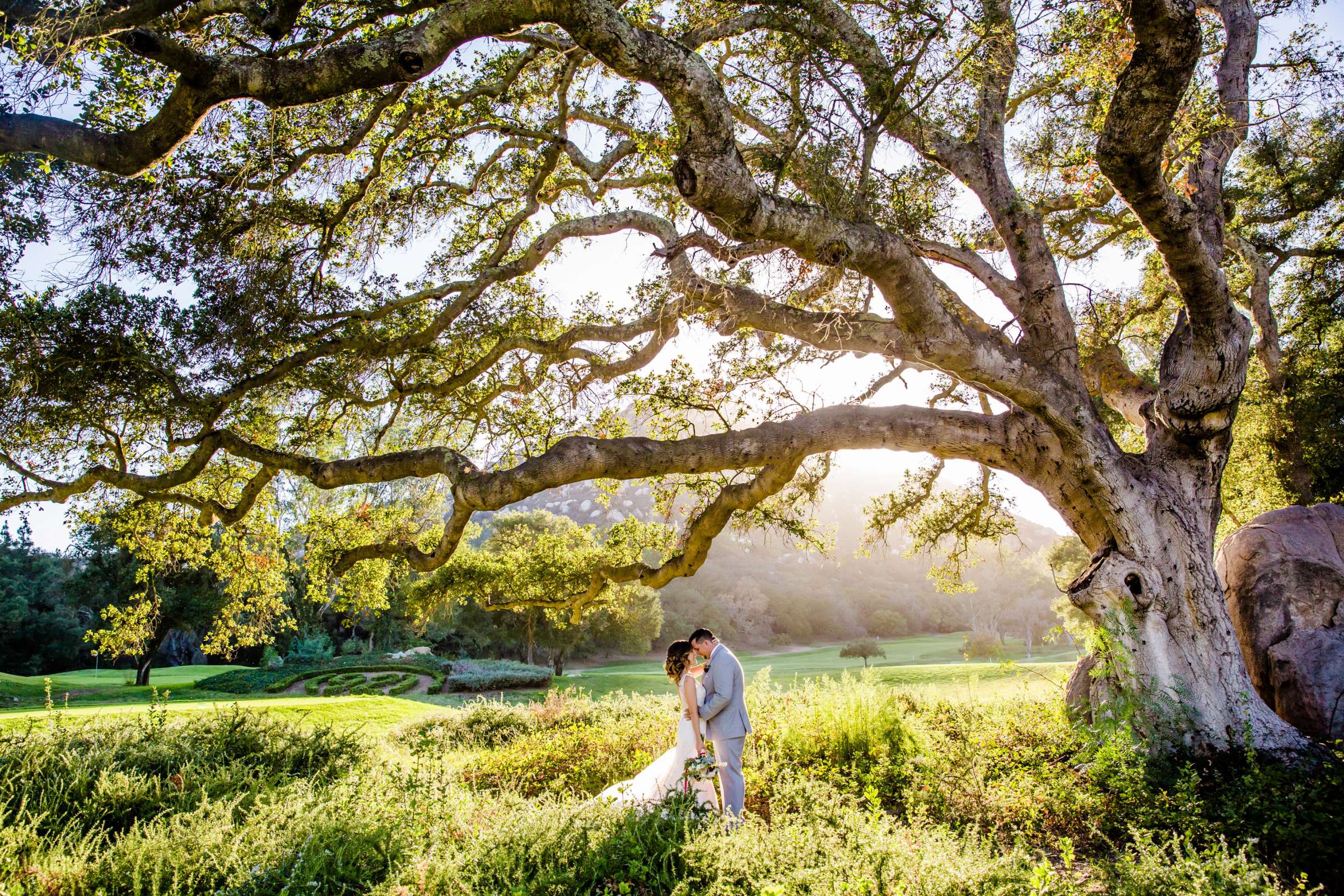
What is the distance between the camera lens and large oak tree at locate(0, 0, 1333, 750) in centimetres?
526

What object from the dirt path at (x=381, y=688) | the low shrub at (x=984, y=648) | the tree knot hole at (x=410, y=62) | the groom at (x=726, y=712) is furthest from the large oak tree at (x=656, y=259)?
the low shrub at (x=984, y=648)

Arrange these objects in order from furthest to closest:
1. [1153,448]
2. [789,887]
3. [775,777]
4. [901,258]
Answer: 1. [1153,448]
2. [775,777]
3. [901,258]
4. [789,887]

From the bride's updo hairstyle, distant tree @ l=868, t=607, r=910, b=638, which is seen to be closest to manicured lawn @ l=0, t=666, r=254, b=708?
the bride's updo hairstyle

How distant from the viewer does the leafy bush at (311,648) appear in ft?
113

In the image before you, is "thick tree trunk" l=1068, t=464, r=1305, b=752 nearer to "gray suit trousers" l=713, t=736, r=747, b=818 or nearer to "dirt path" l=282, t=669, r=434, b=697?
"gray suit trousers" l=713, t=736, r=747, b=818

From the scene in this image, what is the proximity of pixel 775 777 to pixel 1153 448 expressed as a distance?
5959 millimetres

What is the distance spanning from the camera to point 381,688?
83.3 feet

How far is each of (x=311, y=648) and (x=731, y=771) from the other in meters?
37.2

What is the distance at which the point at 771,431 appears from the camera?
24.7 ft

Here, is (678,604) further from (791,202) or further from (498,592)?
(791,202)

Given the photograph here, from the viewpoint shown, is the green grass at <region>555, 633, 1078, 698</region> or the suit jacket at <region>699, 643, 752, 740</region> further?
the green grass at <region>555, 633, 1078, 698</region>

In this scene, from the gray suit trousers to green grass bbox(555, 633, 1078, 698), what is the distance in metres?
2.97

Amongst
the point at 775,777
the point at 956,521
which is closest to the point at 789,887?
the point at 775,777

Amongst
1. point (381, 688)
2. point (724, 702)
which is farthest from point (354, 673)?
point (724, 702)
